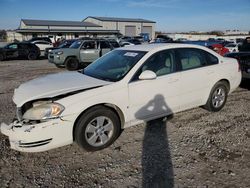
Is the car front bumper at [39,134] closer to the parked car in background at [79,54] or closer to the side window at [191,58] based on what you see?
the side window at [191,58]

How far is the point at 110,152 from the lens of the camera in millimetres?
4234

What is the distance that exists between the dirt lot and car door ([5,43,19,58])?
18.1m

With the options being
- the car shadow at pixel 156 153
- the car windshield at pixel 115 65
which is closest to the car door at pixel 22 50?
the car windshield at pixel 115 65

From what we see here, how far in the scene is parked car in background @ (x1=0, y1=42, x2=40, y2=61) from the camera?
68.4ft

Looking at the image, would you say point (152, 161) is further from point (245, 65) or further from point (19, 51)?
point (19, 51)

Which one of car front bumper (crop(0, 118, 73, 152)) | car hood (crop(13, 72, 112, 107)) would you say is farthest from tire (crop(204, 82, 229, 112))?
car front bumper (crop(0, 118, 73, 152))

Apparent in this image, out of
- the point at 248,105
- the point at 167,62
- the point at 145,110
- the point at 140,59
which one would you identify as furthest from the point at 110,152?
the point at 248,105

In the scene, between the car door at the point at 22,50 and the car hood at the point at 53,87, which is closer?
the car hood at the point at 53,87

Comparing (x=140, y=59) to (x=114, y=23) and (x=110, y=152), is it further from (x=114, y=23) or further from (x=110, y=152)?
(x=114, y=23)

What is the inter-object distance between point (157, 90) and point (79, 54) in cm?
1030

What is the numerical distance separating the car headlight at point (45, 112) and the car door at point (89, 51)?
1084 centimetres

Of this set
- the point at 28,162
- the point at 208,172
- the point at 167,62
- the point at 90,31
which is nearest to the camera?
the point at 208,172

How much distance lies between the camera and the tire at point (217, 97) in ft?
19.0

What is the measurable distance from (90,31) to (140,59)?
62.1 meters
